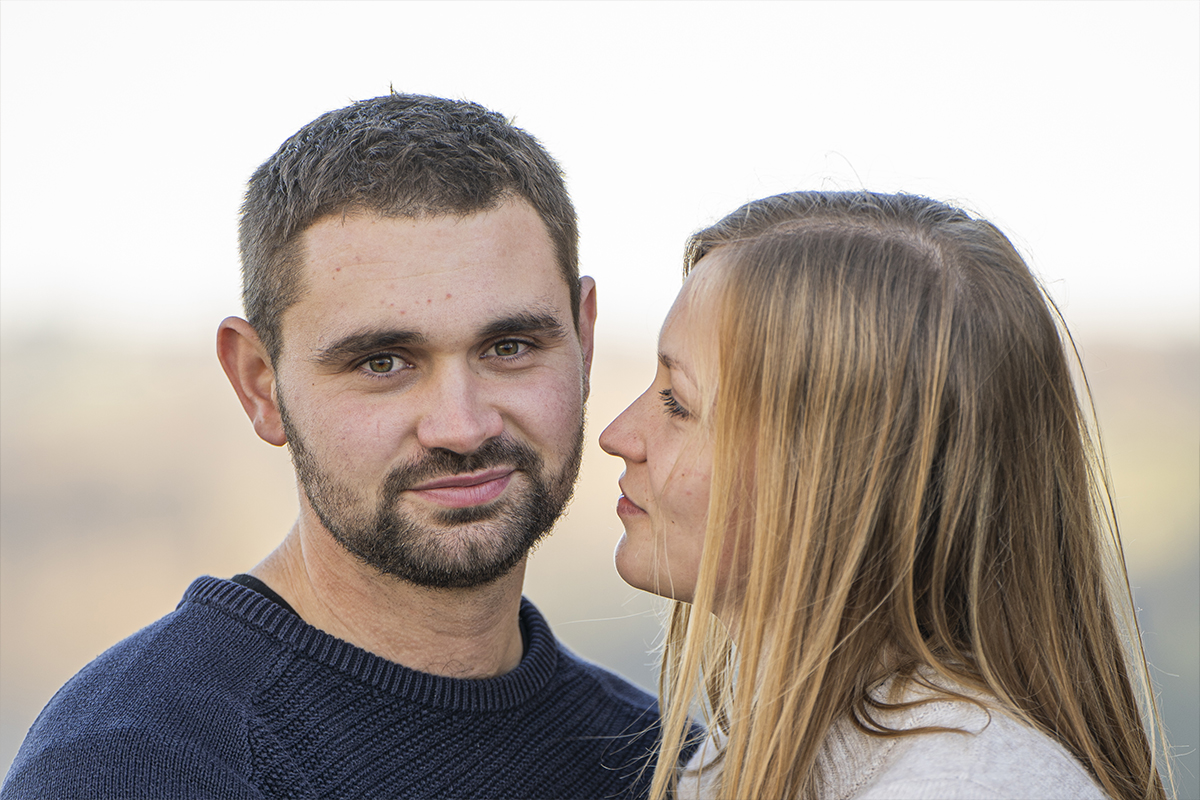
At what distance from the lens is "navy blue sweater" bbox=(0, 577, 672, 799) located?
52.7 inches

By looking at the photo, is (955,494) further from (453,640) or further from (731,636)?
(453,640)

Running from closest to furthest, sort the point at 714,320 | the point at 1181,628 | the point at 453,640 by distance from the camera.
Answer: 1. the point at 714,320
2. the point at 453,640
3. the point at 1181,628

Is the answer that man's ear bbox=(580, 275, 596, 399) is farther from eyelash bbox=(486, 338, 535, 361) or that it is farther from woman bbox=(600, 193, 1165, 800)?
woman bbox=(600, 193, 1165, 800)

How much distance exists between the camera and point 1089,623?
1410mm

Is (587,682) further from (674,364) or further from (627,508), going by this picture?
(674,364)

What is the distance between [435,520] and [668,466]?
38 cm

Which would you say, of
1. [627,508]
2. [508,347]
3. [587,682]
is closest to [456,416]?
[508,347]

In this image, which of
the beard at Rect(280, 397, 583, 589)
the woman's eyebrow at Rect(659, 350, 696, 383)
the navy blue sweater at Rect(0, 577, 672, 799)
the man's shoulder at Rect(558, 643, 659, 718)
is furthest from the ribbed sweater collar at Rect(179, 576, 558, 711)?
the woman's eyebrow at Rect(659, 350, 696, 383)

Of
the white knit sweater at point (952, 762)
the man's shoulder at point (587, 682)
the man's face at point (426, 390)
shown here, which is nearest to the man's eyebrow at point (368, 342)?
the man's face at point (426, 390)

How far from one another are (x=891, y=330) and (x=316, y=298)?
0.84 meters

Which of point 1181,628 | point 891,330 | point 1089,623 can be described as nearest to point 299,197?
point 891,330

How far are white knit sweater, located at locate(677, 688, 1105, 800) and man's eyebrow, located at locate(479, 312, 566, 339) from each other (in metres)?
0.73

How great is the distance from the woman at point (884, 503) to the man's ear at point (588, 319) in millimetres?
Answer: 464

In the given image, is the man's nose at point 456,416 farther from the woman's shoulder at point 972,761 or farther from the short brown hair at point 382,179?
the woman's shoulder at point 972,761
